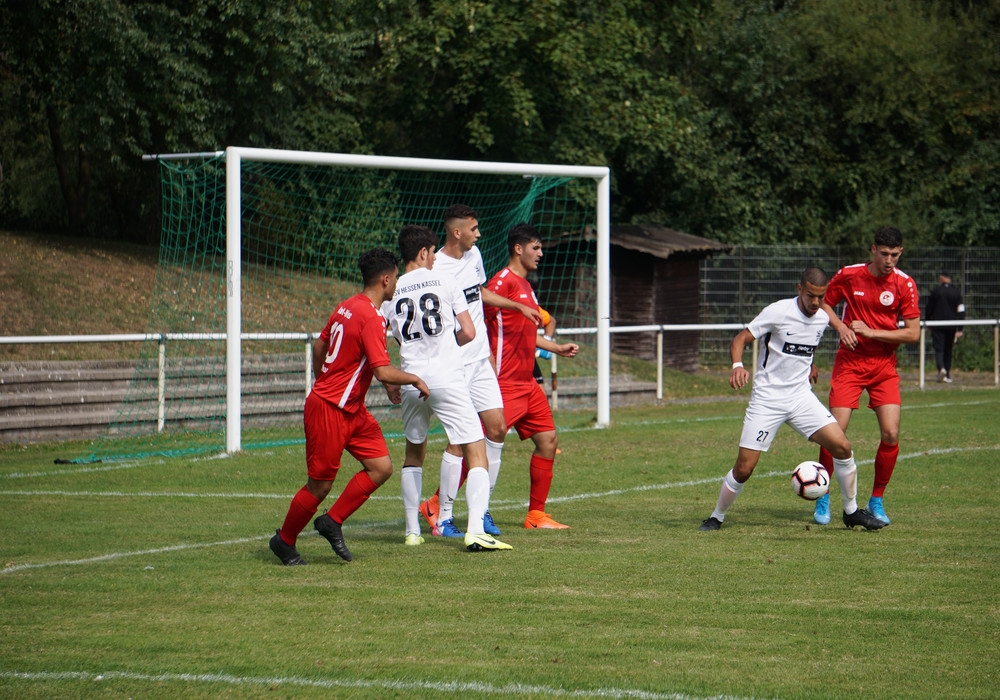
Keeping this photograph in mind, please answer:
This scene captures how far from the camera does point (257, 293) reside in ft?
58.2

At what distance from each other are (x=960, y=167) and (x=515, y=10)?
562 inches

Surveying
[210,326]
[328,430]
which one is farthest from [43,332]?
[328,430]

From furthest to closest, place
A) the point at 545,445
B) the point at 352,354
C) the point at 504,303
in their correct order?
1. the point at 545,445
2. the point at 504,303
3. the point at 352,354

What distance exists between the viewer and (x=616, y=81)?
91.0ft

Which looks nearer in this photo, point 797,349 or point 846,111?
point 797,349

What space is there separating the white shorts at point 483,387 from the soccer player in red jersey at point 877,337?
2659 millimetres

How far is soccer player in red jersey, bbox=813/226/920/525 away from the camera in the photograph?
913cm

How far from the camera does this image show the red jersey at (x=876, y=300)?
30.7 feet

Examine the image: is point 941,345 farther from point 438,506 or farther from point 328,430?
point 328,430

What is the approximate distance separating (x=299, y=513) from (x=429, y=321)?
5.23 ft

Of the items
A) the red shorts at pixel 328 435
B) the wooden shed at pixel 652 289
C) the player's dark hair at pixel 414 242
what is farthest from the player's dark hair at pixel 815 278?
the wooden shed at pixel 652 289

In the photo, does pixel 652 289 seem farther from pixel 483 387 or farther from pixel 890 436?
pixel 483 387

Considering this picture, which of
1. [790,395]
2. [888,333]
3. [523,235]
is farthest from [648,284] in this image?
[790,395]

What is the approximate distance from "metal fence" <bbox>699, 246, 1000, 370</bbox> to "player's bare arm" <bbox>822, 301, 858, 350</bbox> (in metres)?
17.1
